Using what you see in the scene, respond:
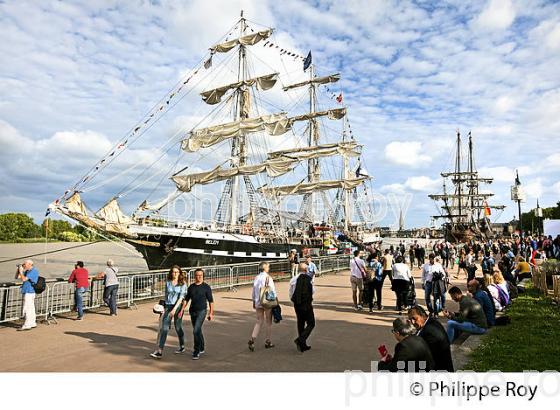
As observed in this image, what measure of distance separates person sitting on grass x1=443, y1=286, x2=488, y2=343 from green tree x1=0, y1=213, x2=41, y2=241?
12440cm

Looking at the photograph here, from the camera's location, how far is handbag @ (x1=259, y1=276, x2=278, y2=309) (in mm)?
7828

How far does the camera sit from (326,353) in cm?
738

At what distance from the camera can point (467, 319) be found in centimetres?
778

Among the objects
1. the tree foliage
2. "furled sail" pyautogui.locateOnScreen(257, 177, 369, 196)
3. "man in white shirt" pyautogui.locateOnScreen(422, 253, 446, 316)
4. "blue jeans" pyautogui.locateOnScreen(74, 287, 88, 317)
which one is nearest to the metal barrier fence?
"blue jeans" pyautogui.locateOnScreen(74, 287, 88, 317)

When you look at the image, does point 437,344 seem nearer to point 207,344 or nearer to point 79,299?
point 207,344

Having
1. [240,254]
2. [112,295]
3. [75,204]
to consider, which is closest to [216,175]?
[240,254]

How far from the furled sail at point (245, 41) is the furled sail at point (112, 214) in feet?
58.7

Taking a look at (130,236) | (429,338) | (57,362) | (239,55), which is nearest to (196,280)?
(57,362)

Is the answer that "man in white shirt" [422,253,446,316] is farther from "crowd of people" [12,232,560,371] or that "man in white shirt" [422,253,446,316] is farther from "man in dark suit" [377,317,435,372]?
"man in dark suit" [377,317,435,372]

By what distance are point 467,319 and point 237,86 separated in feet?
122

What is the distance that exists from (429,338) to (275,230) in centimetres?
3684

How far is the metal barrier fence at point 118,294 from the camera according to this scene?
9.87 meters

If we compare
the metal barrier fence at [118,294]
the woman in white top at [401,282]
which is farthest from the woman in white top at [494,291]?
the metal barrier fence at [118,294]
